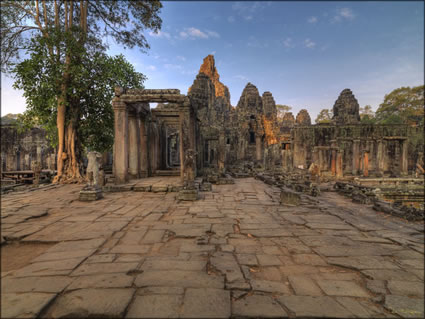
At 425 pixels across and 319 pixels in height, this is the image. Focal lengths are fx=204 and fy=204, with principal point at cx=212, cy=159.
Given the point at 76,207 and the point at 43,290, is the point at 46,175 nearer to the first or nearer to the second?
the point at 76,207

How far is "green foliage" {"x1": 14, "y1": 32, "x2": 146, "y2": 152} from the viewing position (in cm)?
835

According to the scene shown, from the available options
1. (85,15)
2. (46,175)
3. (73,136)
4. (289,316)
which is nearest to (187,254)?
(289,316)

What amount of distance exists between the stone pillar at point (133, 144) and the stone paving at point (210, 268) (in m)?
5.32

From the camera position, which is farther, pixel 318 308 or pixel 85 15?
pixel 85 15

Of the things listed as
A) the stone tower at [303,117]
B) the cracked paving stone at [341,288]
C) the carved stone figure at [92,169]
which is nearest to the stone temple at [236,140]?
the stone tower at [303,117]

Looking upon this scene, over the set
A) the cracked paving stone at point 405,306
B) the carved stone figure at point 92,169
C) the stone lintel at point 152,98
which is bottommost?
the cracked paving stone at point 405,306

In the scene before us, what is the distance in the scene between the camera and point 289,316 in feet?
5.53

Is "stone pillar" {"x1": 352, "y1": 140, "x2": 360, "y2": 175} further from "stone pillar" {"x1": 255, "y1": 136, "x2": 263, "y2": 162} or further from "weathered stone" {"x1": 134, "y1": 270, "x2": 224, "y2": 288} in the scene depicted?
"weathered stone" {"x1": 134, "y1": 270, "x2": 224, "y2": 288}

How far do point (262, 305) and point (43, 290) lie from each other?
76.4 inches

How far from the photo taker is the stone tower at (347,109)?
29.1 m

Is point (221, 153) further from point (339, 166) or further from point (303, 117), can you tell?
point (303, 117)

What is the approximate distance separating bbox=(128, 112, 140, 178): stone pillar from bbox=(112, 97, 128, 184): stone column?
1.38 metres

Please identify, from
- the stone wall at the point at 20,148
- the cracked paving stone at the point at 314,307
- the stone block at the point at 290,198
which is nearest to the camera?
the cracked paving stone at the point at 314,307

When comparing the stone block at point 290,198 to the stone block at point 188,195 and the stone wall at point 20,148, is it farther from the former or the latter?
the stone wall at point 20,148
